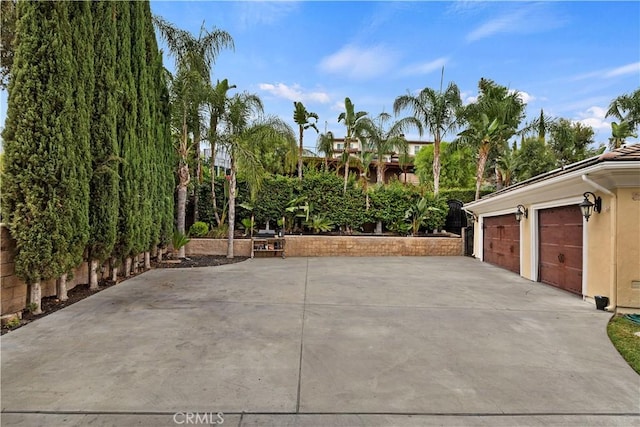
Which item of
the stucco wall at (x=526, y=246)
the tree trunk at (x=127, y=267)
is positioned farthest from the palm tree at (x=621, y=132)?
the tree trunk at (x=127, y=267)

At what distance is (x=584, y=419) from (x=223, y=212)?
12.0m

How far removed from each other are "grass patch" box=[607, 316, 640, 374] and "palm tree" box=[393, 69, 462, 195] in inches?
409

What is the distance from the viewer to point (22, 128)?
175 inches

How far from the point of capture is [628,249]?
5.25 meters

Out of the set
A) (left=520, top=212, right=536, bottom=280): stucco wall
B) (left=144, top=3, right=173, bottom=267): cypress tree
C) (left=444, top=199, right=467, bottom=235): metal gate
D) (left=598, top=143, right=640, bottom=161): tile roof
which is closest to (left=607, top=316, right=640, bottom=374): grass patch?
(left=598, top=143, right=640, bottom=161): tile roof

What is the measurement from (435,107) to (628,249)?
11215mm

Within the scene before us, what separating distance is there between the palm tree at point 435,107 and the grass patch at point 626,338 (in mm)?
10391

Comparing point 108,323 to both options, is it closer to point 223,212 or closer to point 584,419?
point 584,419

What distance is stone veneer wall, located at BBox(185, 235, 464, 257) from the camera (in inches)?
495

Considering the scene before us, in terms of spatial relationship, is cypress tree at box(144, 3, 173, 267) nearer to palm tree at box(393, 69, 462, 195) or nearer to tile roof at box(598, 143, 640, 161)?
tile roof at box(598, 143, 640, 161)

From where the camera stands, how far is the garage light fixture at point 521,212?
8415mm

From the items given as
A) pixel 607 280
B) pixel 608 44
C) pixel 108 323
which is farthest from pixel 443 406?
pixel 608 44

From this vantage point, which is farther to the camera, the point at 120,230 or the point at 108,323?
the point at 120,230

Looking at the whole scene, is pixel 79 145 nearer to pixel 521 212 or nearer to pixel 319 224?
pixel 319 224
